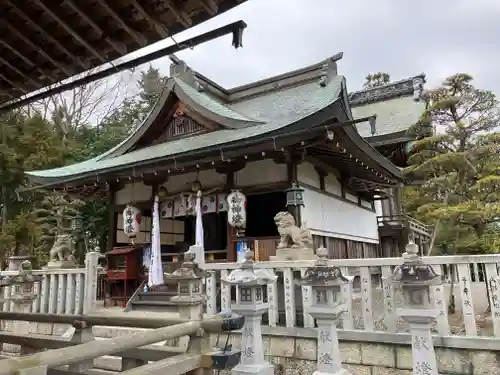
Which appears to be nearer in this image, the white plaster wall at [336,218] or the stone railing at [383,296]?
the stone railing at [383,296]

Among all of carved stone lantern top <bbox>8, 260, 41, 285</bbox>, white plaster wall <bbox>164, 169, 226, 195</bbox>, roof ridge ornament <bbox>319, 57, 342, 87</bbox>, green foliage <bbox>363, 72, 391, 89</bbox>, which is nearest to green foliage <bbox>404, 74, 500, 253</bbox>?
roof ridge ornament <bbox>319, 57, 342, 87</bbox>

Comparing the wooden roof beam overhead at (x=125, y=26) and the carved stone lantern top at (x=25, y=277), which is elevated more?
the wooden roof beam overhead at (x=125, y=26)

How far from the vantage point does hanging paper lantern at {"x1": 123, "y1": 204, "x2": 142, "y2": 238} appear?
10.9 m

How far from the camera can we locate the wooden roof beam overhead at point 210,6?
8.63 ft

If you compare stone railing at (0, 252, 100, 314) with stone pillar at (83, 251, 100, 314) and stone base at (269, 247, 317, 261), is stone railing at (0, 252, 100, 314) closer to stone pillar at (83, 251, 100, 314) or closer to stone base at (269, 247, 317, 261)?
stone pillar at (83, 251, 100, 314)

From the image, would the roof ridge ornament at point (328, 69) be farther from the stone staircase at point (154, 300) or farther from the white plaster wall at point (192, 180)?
the stone staircase at point (154, 300)

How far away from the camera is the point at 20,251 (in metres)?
16.7

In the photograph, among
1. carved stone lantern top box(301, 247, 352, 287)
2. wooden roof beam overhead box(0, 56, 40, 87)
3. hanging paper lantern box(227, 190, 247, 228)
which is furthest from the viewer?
hanging paper lantern box(227, 190, 247, 228)

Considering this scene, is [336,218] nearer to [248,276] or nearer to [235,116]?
[235,116]

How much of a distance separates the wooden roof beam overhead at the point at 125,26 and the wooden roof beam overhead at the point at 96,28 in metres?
0.14

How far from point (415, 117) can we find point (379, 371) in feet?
52.3

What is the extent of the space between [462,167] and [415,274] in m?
6.12

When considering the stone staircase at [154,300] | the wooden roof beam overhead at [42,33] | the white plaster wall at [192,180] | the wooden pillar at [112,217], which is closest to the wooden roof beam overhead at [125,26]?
the wooden roof beam overhead at [42,33]

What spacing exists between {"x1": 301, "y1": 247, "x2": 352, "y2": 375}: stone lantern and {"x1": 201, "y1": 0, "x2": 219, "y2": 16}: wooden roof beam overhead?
2.69 meters
